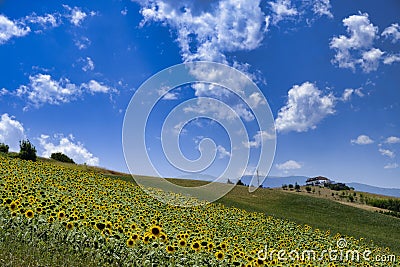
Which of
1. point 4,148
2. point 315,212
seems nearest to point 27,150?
point 4,148

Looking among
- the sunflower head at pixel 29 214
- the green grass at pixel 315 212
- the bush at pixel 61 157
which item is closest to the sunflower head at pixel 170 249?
the sunflower head at pixel 29 214

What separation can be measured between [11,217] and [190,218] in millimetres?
7483

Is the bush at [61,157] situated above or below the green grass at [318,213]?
above

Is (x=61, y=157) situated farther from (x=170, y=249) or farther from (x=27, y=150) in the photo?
(x=170, y=249)

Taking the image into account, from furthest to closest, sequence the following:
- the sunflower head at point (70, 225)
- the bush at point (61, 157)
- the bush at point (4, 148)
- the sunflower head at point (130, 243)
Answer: the bush at point (61, 157) < the bush at point (4, 148) < the sunflower head at point (70, 225) < the sunflower head at point (130, 243)

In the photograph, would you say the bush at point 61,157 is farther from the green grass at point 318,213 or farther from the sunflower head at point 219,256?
the sunflower head at point 219,256

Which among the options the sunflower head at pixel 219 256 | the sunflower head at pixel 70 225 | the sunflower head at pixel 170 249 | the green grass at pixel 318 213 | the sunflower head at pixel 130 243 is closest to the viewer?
the sunflower head at pixel 170 249

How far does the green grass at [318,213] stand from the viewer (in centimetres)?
2567

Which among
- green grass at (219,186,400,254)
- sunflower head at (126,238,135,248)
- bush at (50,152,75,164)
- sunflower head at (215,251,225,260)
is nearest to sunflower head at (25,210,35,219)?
sunflower head at (126,238,135,248)

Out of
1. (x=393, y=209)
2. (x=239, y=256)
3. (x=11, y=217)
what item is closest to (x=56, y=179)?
(x=11, y=217)

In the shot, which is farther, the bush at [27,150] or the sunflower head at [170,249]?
the bush at [27,150]

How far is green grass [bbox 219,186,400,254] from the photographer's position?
84.2 feet

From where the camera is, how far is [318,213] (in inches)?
1200

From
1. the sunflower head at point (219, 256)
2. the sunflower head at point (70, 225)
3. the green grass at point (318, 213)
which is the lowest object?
the sunflower head at point (219, 256)
